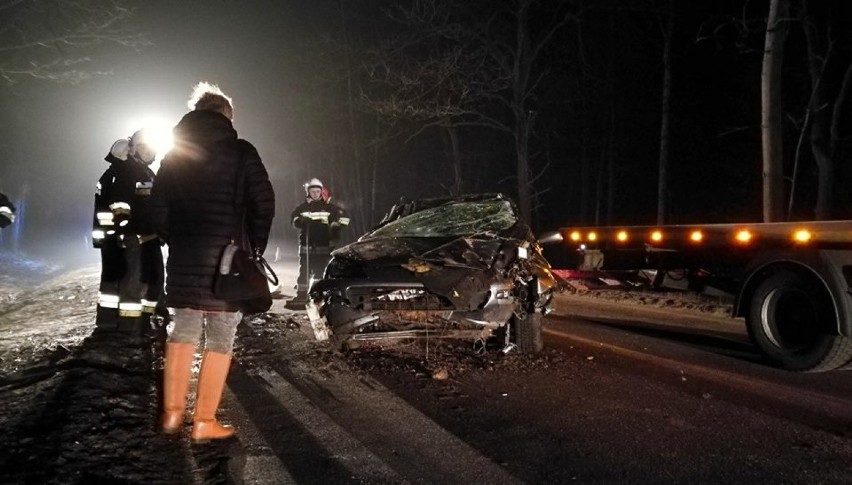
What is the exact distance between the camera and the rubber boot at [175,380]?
136 inches

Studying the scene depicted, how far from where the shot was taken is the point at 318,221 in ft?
30.3

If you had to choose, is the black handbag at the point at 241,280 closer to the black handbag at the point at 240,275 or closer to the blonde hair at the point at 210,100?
the black handbag at the point at 240,275

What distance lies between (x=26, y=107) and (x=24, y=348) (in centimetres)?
2154

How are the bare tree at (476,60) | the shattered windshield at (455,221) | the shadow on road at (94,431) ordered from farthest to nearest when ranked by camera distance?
the bare tree at (476,60) → the shattered windshield at (455,221) → the shadow on road at (94,431)

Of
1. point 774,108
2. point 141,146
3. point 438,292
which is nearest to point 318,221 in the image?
point 141,146

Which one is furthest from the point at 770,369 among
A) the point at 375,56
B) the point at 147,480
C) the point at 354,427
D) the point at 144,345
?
the point at 375,56

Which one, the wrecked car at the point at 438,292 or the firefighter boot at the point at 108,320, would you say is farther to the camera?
the firefighter boot at the point at 108,320

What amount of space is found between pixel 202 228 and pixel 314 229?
5.93 m

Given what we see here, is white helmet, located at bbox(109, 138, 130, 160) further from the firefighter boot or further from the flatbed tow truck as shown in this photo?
the flatbed tow truck

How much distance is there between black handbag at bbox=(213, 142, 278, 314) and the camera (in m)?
3.39

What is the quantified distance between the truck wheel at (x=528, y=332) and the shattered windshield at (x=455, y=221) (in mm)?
999

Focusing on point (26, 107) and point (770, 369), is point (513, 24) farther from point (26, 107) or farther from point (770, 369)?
point (26, 107)

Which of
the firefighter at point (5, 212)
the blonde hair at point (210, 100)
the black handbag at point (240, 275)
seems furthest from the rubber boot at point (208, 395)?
the firefighter at point (5, 212)

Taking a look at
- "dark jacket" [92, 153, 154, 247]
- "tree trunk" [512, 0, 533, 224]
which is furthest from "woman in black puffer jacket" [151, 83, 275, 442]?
"tree trunk" [512, 0, 533, 224]
